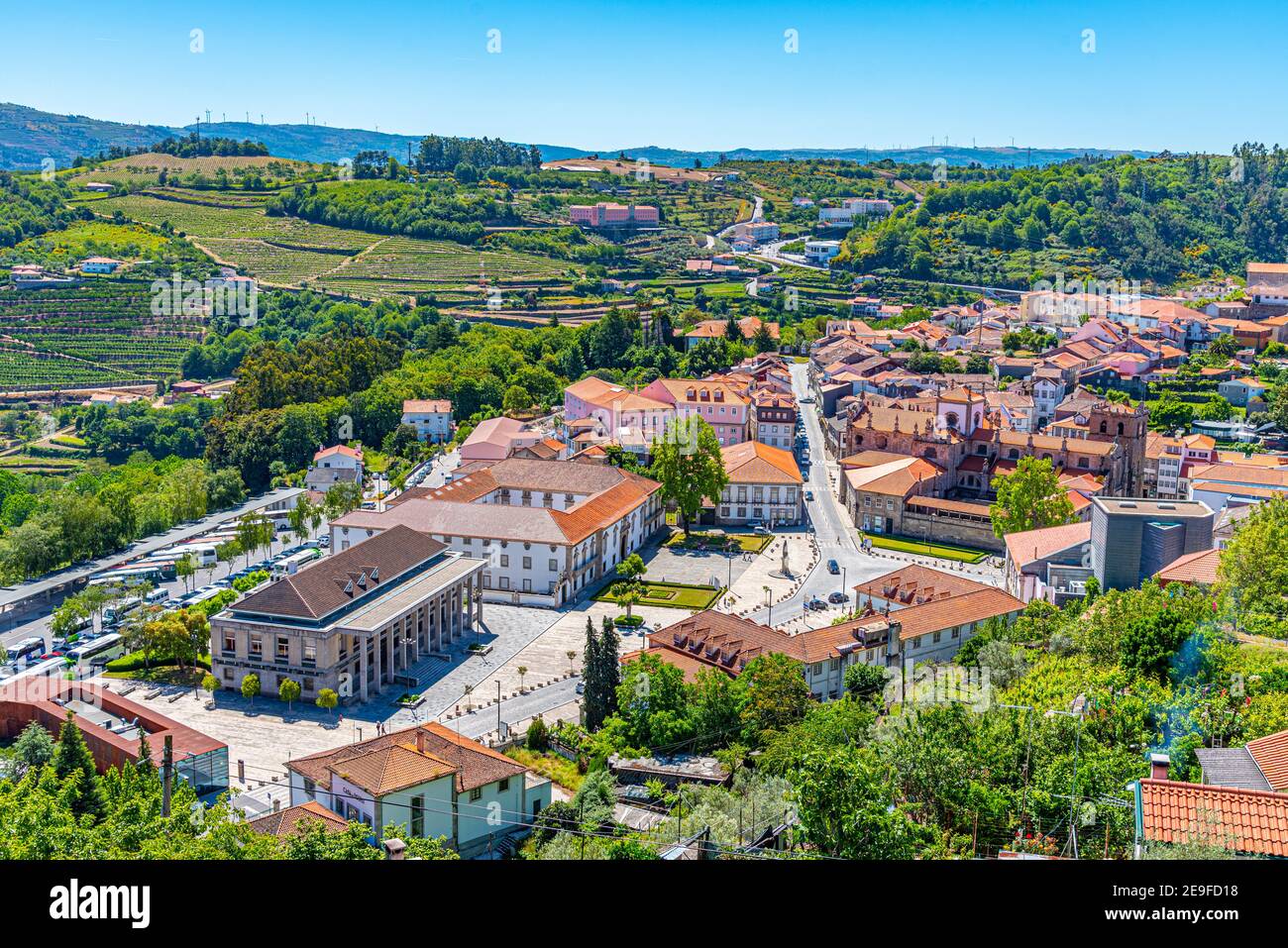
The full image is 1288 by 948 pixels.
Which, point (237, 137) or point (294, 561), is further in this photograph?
point (237, 137)

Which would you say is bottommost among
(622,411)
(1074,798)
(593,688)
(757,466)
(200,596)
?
(200,596)

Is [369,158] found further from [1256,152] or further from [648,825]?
[648,825]

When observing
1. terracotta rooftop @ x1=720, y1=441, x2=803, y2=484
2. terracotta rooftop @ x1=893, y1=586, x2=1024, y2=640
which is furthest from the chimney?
terracotta rooftop @ x1=720, y1=441, x2=803, y2=484

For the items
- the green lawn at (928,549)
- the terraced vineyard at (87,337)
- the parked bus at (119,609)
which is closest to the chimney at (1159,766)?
the green lawn at (928,549)

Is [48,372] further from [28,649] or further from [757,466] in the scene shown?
[757,466]

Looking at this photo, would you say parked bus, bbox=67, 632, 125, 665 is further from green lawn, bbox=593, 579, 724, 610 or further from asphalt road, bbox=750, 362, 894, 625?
asphalt road, bbox=750, 362, 894, 625

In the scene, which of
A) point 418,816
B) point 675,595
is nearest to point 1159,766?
point 418,816

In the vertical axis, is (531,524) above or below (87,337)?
below
